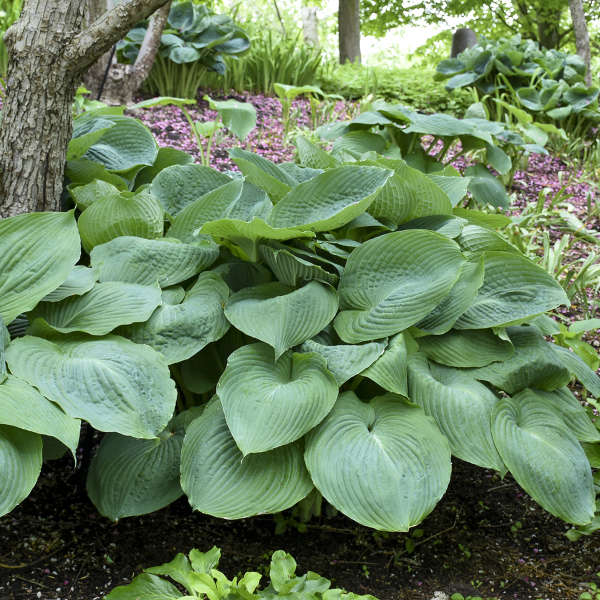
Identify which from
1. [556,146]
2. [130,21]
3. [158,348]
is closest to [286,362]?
[158,348]

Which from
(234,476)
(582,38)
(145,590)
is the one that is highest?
(582,38)

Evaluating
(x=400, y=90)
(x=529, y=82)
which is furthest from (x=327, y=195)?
(x=400, y=90)

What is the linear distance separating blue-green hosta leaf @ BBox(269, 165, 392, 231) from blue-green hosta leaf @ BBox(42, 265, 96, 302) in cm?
54

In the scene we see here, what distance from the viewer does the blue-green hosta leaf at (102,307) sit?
5.98 ft

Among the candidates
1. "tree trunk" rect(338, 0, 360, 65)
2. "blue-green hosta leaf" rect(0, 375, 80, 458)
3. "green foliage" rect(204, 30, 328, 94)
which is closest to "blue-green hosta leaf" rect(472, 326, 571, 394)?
"blue-green hosta leaf" rect(0, 375, 80, 458)

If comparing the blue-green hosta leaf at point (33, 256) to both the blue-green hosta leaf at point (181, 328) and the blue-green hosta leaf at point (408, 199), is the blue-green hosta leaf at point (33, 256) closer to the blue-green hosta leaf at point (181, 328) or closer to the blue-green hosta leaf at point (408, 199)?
the blue-green hosta leaf at point (181, 328)

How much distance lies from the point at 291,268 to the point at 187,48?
14.3ft

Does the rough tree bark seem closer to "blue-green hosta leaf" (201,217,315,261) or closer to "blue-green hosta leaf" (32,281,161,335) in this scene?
"blue-green hosta leaf" (32,281,161,335)

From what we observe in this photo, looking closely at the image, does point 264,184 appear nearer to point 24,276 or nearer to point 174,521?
point 24,276

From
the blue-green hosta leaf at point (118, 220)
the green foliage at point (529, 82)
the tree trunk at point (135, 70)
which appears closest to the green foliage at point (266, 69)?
the tree trunk at point (135, 70)

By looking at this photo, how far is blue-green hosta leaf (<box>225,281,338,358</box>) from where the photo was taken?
70.2 inches

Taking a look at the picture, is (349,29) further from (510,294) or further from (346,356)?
(346,356)

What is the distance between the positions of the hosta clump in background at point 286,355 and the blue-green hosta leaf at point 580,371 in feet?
0.04

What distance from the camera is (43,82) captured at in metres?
2.21
